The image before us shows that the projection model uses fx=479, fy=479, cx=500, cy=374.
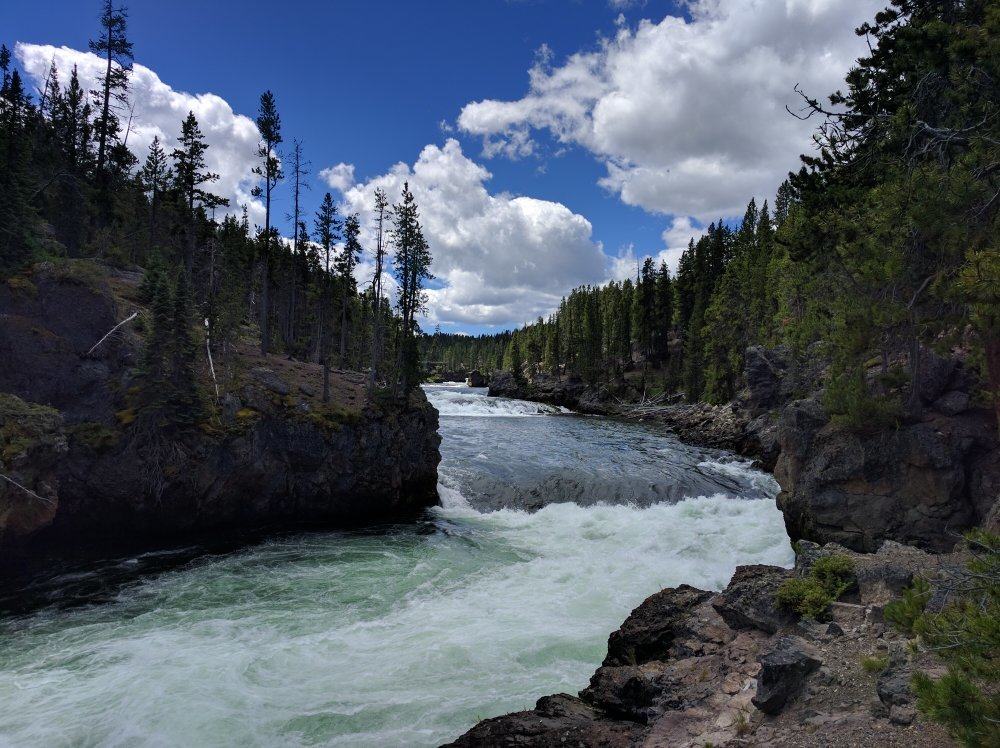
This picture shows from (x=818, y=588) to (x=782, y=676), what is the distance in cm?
251

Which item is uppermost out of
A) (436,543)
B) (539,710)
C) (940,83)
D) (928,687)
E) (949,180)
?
(940,83)

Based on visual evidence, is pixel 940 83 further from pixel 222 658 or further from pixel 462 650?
pixel 222 658

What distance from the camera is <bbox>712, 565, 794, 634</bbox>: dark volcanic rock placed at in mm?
8531

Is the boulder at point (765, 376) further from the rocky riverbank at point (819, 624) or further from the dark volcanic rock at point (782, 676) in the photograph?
the dark volcanic rock at point (782, 676)

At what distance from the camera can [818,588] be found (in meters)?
8.31

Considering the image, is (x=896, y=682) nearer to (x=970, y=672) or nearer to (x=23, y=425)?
(x=970, y=672)

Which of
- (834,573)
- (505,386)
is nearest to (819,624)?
(834,573)

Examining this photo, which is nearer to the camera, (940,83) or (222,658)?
(222,658)

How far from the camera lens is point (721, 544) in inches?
739

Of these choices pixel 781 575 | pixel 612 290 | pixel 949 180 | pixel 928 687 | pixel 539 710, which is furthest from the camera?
pixel 612 290

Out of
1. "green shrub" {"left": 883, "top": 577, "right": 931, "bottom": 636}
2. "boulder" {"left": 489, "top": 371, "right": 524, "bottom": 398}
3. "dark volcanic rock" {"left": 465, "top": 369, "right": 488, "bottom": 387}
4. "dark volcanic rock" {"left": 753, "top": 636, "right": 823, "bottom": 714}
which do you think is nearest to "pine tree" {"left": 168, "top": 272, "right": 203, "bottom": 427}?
"dark volcanic rock" {"left": 753, "top": 636, "right": 823, "bottom": 714}

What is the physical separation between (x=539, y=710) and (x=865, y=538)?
43.2 feet

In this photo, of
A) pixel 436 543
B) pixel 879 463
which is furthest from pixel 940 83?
pixel 436 543

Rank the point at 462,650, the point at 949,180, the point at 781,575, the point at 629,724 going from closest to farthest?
the point at 629,724
the point at 781,575
the point at 949,180
the point at 462,650
